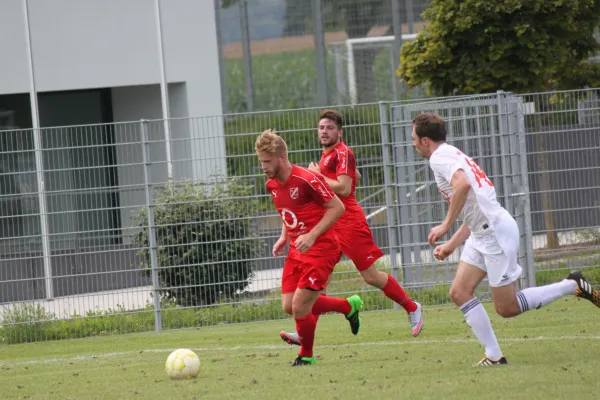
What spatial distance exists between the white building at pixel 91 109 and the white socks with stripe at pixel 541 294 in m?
6.49

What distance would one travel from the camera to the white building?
45.1 feet

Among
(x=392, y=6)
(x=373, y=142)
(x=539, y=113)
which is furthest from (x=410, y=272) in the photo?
(x=392, y=6)

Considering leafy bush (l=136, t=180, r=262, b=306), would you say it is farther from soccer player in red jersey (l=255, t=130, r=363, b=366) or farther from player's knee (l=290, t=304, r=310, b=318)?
player's knee (l=290, t=304, r=310, b=318)

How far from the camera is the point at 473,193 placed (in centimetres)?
775

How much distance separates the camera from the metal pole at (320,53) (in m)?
24.4

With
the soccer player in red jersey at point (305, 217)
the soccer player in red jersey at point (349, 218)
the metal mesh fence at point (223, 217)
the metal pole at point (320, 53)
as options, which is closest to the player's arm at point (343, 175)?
the soccer player in red jersey at point (349, 218)

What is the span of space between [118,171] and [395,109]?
3715 millimetres

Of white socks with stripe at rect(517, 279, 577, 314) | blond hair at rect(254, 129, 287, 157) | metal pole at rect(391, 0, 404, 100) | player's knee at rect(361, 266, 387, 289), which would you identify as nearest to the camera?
white socks with stripe at rect(517, 279, 577, 314)

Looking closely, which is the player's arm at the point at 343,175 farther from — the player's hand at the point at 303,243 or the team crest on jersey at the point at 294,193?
the player's hand at the point at 303,243

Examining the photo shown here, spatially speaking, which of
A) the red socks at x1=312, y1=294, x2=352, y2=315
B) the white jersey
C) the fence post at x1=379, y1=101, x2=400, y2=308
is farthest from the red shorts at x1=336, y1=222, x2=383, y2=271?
the fence post at x1=379, y1=101, x2=400, y2=308

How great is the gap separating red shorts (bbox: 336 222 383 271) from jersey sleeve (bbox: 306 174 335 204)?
1949 millimetres

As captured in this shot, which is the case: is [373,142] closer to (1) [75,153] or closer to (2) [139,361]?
(1) [75,153]

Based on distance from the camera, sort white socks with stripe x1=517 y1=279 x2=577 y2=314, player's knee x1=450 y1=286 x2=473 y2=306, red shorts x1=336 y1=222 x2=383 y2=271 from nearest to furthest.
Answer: player's knee x1=450 y1=286 x2=473 y2=306, white socks with stripe x1=517 y1=279 x2=577 y2=314, red shorts x1=336 y1=222 x2=383 y2=271

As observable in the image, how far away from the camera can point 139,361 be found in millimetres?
10328
